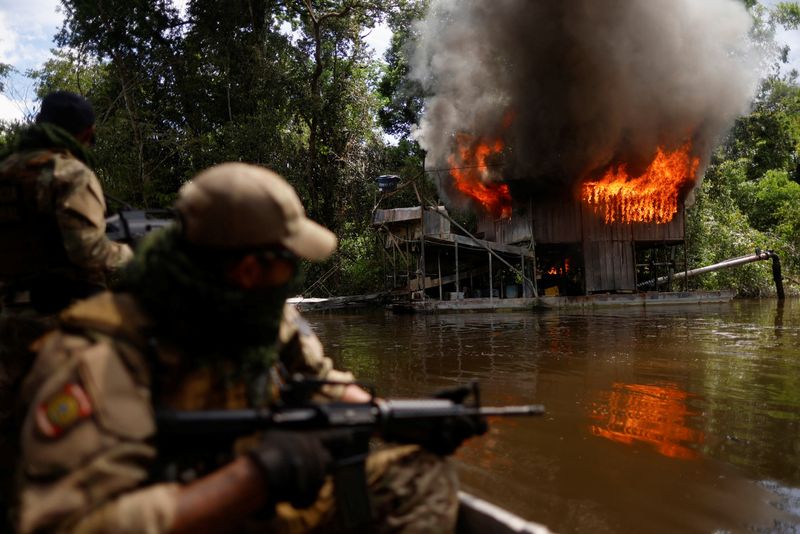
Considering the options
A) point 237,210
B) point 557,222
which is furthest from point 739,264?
point 237,210

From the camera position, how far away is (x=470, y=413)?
2078 millimetres

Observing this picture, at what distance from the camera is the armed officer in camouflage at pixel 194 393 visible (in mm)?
1414

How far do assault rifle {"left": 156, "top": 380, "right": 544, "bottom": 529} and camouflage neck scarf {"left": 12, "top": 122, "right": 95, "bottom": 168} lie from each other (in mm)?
2040

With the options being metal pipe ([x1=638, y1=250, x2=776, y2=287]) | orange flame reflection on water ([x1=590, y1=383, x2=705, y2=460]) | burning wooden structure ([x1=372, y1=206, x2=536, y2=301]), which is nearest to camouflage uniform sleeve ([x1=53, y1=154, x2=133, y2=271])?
orange flame reflection on water ([x1=590, y1=383, x2=705, y2=460])

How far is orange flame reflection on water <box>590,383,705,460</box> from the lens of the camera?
411 cm

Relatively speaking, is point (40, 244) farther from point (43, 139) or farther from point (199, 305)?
point (199, 305)

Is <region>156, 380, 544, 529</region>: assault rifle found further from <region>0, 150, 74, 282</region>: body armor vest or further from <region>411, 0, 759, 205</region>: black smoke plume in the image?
<region>411, 0, 759, 205</region>: black smoke plume

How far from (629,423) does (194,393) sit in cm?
391

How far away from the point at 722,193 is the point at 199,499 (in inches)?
1199

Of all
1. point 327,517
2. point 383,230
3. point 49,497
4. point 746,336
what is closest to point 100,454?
point 49,497

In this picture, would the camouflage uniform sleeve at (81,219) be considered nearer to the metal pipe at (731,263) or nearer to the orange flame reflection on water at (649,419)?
Result: the orange flame reflection on water at (649,419)

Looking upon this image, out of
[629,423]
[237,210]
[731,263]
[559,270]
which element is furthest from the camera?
[559,270]

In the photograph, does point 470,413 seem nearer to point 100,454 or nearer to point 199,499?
point 199,499

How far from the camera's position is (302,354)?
7.63 ft
